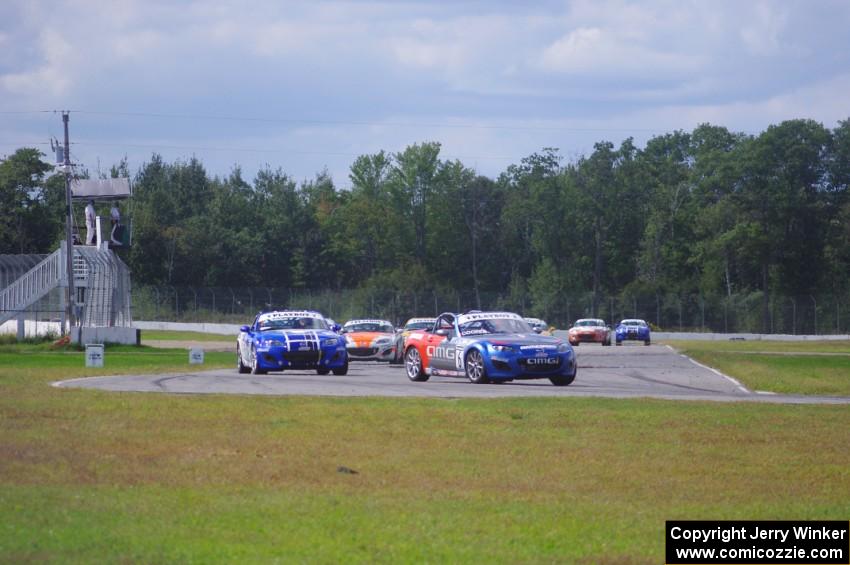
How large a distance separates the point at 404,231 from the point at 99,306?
54.9m

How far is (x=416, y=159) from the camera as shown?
107125 mm

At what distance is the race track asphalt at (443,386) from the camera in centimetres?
1986

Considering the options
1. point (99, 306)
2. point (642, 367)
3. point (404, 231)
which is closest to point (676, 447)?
point (642, 367)

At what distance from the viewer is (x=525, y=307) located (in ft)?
275

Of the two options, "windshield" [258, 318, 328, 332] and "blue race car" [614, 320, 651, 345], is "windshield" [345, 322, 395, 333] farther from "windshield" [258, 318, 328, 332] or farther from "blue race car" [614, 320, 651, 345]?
"blue race car" [614, 320, 651, 345]

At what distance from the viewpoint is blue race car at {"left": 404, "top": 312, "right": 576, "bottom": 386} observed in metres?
22.4

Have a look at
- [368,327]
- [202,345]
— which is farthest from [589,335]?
[368,327]

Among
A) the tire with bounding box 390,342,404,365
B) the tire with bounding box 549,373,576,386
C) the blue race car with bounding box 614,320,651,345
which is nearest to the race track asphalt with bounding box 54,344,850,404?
the tire with bounding box 549,373,576,386

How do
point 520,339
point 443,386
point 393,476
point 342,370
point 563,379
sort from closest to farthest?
point 393,476 → point 443,386 → point 520,339 → point 563,379 → point 342,370

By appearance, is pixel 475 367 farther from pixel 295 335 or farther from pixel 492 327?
pixel 295 335

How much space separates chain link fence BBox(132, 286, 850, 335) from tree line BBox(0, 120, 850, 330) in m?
8.80

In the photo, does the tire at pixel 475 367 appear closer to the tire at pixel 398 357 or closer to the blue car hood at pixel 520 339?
the blue car hood at pixel 520 339

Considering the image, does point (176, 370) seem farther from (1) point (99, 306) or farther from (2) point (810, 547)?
(1) point (99, 306)

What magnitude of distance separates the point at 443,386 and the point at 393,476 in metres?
11.5
